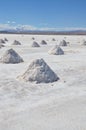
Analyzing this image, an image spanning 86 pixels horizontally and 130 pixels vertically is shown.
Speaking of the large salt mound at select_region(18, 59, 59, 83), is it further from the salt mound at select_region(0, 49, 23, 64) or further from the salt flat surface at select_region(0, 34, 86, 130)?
the salt mound at select_region(0, 49, 23, 64)

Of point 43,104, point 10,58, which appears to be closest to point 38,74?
point 43,104

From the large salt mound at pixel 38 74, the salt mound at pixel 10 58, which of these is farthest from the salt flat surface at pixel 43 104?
the salt mound at pixel 10 58

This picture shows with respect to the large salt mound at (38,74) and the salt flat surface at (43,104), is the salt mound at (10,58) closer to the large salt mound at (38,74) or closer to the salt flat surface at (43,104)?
the salt flat surface at (43,104)

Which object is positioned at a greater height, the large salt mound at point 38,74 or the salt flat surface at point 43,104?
the large salt mound at point 38,74

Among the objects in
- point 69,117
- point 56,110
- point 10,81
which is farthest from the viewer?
point 10,81

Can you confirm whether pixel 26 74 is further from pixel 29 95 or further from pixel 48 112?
pixel 48 112

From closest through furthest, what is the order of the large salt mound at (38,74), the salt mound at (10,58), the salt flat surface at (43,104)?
the salt flat surface at (43,104) < the large salt mound at (38,74) < the salt mound at (10,58)

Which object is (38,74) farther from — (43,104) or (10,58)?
(10,58)

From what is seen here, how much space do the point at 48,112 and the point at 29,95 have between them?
65.6 inches

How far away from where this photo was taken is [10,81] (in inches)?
452

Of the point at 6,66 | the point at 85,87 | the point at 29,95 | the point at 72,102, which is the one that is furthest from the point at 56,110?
the point at 6,66

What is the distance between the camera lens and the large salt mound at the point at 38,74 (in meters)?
11.5

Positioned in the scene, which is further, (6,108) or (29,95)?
(29,95)

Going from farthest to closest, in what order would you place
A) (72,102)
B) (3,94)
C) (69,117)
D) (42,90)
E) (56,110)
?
(42,90)
(3,94)
(72,102)
(56,110)
(69,117)
